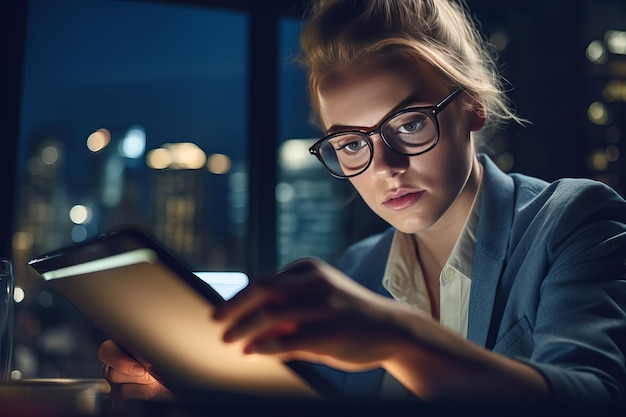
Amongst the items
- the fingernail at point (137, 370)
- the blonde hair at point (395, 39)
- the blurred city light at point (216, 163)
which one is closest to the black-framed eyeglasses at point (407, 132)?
the blonde hair at point (395, 39)

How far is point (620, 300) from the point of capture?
2.93 feet

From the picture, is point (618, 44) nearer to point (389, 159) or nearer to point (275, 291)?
point (389, 159)

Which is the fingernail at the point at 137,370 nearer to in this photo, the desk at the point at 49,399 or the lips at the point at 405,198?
the desk at the point at 49,399

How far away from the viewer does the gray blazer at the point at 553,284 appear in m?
0.75

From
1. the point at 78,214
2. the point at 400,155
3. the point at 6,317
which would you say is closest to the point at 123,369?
the point at 6,317

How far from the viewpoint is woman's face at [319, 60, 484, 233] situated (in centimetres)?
123

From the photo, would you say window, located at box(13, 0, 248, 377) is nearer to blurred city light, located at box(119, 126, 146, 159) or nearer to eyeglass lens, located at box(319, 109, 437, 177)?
blurred city light, located at box(119, 126, 146, 159)

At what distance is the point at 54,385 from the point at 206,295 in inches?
7.6

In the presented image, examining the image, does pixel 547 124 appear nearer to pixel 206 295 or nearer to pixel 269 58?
pixel 269 58

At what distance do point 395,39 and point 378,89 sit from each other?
137 millimetres

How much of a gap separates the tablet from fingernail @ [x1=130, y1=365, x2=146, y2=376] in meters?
0.29

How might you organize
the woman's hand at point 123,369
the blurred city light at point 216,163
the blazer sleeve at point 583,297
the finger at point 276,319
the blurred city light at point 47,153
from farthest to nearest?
the blurred city light at point 216,163
the blurred city light at point 47,153
the woman's hand at point 123,369
the blazer sleeve at point 583,297
the finger at point 276,319

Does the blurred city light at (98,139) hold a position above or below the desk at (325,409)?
above

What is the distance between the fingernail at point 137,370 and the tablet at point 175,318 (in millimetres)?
286
